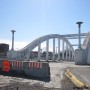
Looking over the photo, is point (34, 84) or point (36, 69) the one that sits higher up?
point (36, 69)

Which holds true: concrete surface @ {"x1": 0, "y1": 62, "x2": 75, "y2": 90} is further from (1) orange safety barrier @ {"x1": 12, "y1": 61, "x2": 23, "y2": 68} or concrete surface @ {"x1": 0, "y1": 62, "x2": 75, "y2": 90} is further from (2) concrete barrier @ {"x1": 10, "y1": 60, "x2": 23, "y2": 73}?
(1) orange safety barrier @ {"x1": 12, "y1": 61, "x2": 23, "y2": 68}

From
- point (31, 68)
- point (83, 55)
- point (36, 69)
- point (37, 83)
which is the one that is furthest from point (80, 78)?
point (83, 55)

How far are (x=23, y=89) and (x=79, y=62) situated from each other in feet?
139

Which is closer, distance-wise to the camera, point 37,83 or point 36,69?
point 37,83

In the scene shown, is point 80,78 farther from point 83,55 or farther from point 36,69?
point 83,55

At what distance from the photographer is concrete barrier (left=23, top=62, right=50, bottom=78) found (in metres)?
21.1

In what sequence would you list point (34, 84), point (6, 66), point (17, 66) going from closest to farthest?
point (34, 84) → point (17, 66) → point (6, 66)

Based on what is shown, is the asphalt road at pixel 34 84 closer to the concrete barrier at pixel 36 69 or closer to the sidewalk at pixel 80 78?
the sidewalk at pixel 80 78

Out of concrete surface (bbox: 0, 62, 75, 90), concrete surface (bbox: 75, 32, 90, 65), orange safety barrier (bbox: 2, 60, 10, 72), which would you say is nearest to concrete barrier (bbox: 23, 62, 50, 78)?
orange safety barrier (bbox: 2, 60, 10, 72)

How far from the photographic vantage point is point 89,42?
5394 centimetres

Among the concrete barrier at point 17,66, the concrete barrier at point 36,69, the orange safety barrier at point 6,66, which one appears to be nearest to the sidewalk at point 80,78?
the concrete barrier at point 36,69

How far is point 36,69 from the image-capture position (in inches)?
842

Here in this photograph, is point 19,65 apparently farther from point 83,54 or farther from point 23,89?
point 83,54

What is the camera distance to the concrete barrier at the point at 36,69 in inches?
830
